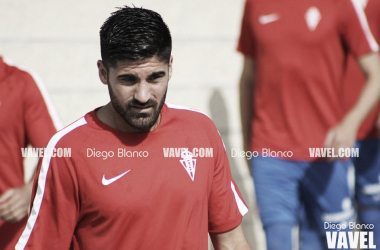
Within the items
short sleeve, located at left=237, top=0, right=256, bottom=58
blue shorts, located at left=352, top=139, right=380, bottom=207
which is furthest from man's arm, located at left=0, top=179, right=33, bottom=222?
blue shorts, located at left=352, top=139, right=380, bottom=207

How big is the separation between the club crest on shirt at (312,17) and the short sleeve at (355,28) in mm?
119

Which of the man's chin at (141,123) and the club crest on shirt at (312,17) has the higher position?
the club crest on shirt at (312,17)

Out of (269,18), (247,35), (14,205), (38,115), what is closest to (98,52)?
(247,35)

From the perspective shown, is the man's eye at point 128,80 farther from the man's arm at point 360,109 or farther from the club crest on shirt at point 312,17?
the club crest on shirt at point 312,17

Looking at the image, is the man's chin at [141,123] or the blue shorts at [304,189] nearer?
the man's chin at [141,123]

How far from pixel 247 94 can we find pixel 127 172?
1.98 meters

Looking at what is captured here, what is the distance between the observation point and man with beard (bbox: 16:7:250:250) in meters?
2.47

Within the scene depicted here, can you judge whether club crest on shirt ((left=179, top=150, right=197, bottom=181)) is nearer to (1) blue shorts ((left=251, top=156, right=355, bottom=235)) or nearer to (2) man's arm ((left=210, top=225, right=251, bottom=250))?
(2) man's arm ((left=210, top=225, right=251, bottom=250))

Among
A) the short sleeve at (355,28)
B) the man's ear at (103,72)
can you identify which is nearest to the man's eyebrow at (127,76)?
the man's ear at (103,72)

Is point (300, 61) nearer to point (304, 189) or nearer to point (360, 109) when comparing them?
point (360, 109)

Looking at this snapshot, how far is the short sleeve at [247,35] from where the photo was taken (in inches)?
168

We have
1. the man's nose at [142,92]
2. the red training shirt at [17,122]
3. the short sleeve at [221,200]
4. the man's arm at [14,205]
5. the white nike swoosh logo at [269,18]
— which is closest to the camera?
the man's nose at [142,92]

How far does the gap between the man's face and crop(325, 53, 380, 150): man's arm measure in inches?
62.7

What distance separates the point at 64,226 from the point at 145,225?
0.91ft
